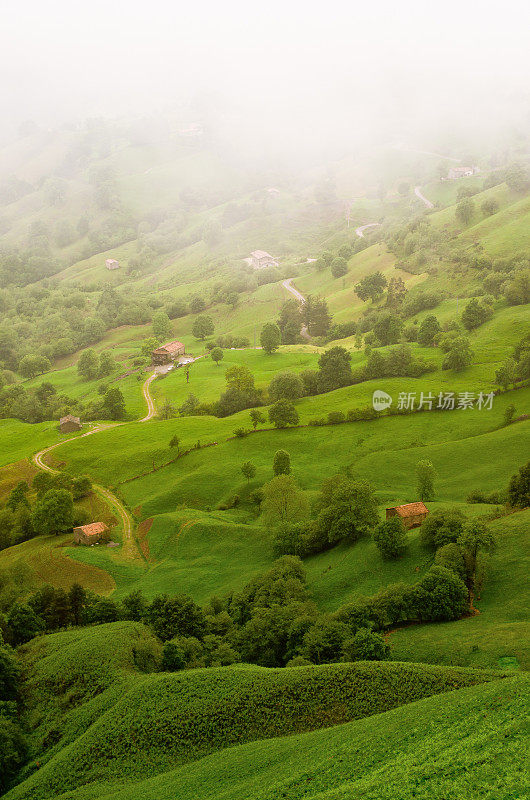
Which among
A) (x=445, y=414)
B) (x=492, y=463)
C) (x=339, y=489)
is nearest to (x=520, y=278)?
(x=445, y=414)

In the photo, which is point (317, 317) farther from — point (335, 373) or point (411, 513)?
point (411, 513)

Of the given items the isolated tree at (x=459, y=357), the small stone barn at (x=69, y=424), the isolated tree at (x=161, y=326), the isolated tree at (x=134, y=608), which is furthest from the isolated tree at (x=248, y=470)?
the isolated tree at (x=161, y=326)

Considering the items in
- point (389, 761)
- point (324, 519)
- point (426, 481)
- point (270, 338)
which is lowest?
point (324, 519)

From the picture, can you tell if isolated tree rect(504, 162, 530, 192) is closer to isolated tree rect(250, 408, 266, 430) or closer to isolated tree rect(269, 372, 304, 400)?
isolated tree rect(269, 372, 304, 400)

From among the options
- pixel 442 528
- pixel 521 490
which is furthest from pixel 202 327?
pixel 442 528

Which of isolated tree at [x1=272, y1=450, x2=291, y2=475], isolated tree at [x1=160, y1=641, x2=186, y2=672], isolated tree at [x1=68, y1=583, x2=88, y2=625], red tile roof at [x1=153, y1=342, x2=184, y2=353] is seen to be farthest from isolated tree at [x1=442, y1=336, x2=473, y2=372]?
red tile roof at [x1=153, y1=342, x2=184, y2=353]

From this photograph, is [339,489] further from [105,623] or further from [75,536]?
[75,536]
